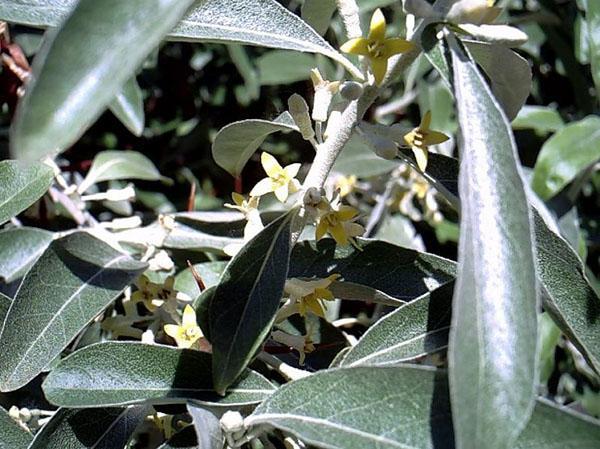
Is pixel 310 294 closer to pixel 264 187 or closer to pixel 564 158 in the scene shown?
pixel 264 187

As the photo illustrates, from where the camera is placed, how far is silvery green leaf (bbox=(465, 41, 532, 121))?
0.79 metres

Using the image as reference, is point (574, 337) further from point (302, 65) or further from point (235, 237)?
point (302, 65)

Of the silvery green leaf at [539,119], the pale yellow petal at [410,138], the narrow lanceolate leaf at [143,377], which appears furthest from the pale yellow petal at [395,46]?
the silvery green leaf at [539,119]

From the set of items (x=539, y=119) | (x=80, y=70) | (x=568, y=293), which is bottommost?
(x=539, y=119)

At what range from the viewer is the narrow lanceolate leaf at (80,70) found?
47 centimetres

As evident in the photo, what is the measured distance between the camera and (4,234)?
1.04m

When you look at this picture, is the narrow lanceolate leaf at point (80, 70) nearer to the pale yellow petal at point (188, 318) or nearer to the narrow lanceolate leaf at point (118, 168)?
the pale yellow petal at point (188, 318)

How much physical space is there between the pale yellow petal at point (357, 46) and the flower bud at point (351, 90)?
32 millimetres

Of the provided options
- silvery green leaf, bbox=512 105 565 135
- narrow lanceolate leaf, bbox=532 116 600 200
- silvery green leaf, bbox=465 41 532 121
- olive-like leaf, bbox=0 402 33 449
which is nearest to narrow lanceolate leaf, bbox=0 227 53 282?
olive-like leaf, bbox=0 402 33 449

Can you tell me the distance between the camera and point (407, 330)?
0.80 m

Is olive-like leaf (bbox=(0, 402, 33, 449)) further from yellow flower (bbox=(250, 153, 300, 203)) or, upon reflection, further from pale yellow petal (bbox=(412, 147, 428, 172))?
pale yellow petal (bbox=(412, 147, 428, 172))

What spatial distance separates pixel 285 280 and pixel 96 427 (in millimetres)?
238

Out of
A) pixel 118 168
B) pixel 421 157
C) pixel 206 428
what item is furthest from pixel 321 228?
pixel 118 168

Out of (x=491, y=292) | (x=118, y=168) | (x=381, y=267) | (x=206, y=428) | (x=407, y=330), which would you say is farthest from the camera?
(x=118, y=168)
